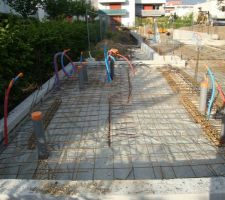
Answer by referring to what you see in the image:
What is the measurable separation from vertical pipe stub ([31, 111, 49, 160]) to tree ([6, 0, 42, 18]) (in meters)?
13.1

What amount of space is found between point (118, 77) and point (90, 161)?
5266 millimetres

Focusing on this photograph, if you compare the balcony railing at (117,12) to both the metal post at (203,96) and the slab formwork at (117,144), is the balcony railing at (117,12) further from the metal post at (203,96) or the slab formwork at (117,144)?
the metal post at (203,96)

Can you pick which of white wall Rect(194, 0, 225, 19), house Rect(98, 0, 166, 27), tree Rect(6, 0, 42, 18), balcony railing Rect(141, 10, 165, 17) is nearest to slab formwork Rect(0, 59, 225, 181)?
tree Rect(6, 0, 42, 18)

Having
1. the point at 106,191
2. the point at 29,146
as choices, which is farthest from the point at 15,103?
the point at 106,191

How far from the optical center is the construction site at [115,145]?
253 centimetres

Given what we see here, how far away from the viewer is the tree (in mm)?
14866

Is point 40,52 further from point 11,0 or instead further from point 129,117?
point 11,0

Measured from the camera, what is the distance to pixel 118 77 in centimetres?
884

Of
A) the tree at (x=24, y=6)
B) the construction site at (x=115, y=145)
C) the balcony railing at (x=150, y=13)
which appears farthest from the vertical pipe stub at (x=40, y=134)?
the balcony railing at (x=150, y=13)

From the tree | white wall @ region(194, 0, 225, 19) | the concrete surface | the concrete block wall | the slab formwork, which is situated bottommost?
the slab formwork

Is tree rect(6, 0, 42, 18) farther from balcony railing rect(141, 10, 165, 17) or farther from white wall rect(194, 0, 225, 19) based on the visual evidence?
balcony railing rect(141, 10, 165, 17)

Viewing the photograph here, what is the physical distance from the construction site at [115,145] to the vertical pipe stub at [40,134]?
0.01 m

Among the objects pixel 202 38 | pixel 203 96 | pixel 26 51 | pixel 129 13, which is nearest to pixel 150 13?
pixel 129 13

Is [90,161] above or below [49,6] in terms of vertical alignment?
below
